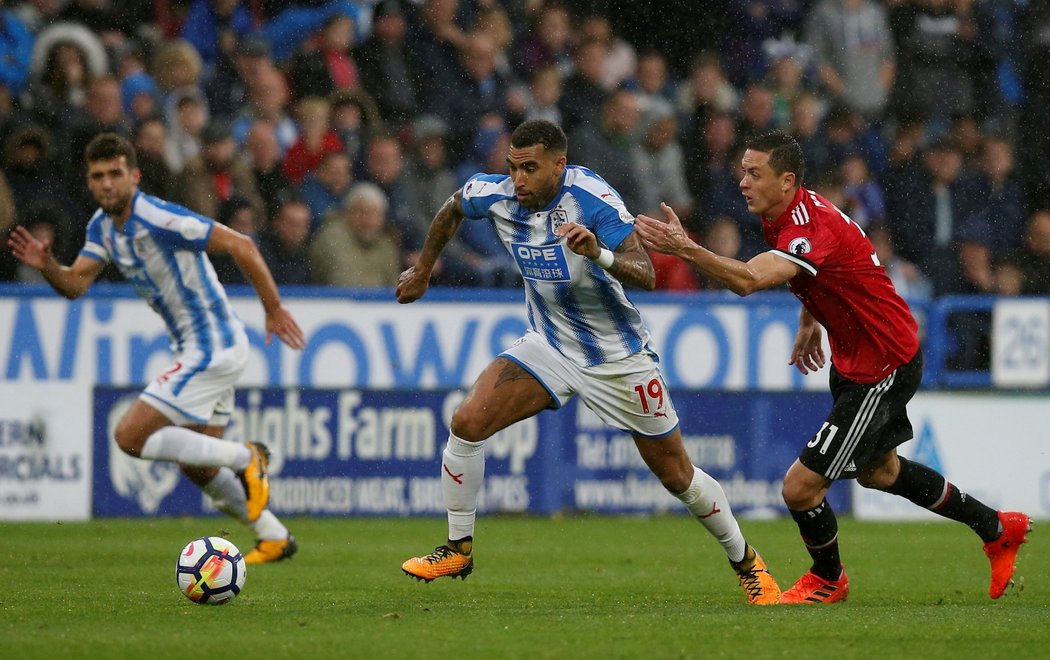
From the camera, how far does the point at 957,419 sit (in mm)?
13742

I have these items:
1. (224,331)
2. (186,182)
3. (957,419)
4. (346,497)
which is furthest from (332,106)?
(957,419)

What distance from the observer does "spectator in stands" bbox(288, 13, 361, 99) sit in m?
14.3

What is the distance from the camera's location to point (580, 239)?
6797 millimetres

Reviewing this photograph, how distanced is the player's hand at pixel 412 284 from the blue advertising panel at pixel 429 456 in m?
4.62

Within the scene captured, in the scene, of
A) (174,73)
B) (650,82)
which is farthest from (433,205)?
(650,82)

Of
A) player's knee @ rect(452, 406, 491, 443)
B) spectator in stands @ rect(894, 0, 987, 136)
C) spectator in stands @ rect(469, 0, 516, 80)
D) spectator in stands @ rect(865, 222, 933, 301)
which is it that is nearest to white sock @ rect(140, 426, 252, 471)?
player's knee @ rect(452, 406, 491, 443)

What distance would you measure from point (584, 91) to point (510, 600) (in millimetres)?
8023

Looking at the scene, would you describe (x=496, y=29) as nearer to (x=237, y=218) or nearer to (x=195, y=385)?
(x=237, y=218)

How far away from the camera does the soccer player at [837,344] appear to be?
7387mm

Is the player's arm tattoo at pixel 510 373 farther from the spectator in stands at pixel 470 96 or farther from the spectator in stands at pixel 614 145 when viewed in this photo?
the spectator in stands at pixel 470 96

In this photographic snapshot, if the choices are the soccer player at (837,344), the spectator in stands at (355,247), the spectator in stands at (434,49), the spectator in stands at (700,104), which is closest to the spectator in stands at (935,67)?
the spectator in stands at (700,104)

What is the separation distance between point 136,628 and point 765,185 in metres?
3.49

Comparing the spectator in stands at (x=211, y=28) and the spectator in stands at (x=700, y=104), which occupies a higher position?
the spectator in stands at (x=211, y=28)

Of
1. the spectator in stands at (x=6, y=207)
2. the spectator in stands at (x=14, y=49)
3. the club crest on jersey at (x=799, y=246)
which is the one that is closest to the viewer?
the club crest on jersey at (x=799, y=246)
